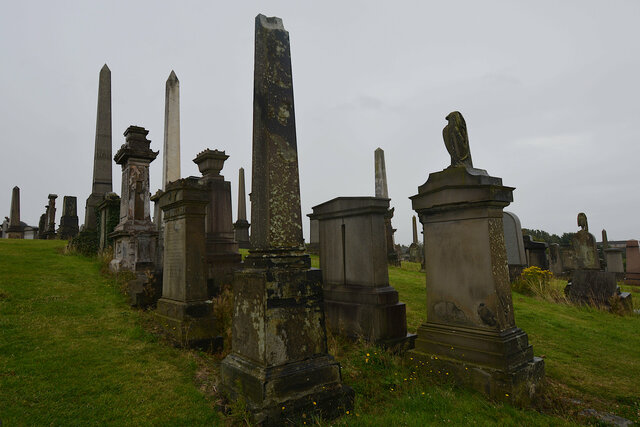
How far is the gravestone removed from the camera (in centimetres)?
528

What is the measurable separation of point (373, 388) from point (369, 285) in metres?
1.86

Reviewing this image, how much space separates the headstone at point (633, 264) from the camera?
16234 millimetres

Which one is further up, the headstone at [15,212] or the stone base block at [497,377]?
the headstone at [15,212]

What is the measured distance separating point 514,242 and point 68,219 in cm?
2194

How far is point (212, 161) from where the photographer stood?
9.16m

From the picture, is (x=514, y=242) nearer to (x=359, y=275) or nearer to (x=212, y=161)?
(x=359, y=275)

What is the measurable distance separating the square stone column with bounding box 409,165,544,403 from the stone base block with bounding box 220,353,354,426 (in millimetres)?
1520

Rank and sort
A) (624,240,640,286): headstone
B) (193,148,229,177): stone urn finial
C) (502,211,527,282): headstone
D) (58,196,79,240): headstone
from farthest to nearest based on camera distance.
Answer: (58,196,79,240): headstone < (624,240,640,286): headstone < (502,211,527,282): headstone < (193,148,229,177): stone urn finial

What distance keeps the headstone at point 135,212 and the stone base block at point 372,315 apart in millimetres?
5315

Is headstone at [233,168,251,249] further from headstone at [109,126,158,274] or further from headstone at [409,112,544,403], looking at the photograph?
headstone at [409,112,544,403]

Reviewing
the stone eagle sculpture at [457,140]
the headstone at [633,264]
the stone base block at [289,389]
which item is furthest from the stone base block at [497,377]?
the headstone at [633,264]

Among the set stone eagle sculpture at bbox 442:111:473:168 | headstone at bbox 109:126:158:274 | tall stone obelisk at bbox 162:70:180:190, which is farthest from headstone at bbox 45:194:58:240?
stone eagle sculpture at bbox 442:111:473:168

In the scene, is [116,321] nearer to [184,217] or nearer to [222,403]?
[184,217]

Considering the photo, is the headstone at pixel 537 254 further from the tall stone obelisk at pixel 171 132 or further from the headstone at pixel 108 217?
the headstone at pixel 108 217
